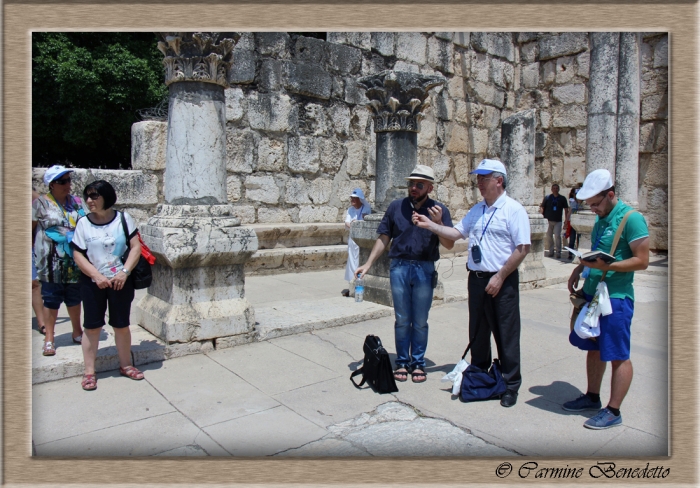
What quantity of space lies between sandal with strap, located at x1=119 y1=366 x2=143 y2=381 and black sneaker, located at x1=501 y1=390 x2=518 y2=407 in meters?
2.85

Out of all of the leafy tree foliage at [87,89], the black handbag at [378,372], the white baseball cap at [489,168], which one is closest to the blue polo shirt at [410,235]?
the white baseball cap at [489,168]

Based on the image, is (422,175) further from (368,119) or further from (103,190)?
(368,119)

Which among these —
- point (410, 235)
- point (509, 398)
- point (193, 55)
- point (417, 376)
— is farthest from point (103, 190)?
point (509, 398)

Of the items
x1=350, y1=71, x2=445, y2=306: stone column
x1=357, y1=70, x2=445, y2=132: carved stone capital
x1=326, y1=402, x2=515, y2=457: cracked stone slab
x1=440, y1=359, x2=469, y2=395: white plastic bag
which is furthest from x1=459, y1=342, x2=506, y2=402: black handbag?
x1=357, y1=70, x2=445, y2=132: carved stone capital

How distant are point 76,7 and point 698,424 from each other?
4.03 metres

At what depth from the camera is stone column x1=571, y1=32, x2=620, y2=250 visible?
37.7 ft

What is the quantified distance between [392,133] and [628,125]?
6.84 meters

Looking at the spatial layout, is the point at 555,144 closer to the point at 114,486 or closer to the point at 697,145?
the point at 697,145

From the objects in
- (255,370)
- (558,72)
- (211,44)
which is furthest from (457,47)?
(255,370)

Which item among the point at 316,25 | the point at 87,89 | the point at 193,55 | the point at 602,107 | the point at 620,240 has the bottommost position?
the point at 620,240

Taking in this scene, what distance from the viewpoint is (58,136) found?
691 inches

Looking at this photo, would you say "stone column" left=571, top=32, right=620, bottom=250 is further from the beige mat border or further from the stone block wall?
the beige mat border

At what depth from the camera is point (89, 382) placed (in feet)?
13.9

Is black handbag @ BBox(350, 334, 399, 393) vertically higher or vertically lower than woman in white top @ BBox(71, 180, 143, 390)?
lower
